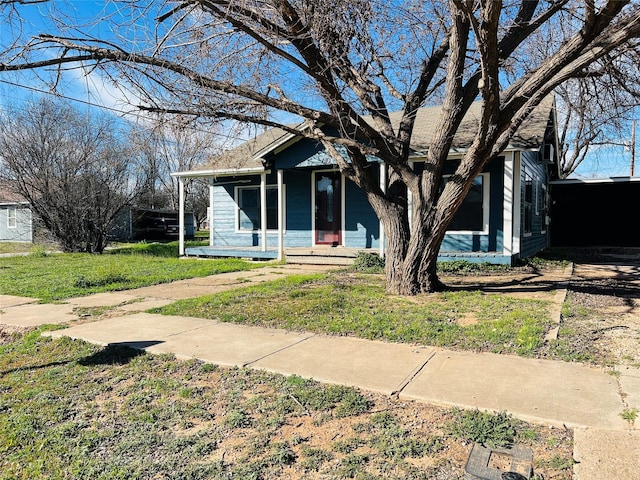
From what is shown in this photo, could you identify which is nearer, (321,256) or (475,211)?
(475,211)

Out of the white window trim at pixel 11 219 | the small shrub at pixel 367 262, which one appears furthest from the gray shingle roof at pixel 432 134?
the white window trim at pixel 11 219

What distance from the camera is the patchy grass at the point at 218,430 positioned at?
2.65 metres

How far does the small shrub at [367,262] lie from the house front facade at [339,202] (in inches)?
31.9

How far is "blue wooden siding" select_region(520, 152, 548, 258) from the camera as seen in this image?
12500 mm

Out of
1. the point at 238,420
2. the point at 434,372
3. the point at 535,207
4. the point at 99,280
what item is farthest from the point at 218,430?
the point at 535,207

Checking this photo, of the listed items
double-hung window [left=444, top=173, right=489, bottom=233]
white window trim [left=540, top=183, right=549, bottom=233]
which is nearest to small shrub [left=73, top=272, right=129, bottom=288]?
double-hung window [left=444, top=173, right=489, bottom=233]

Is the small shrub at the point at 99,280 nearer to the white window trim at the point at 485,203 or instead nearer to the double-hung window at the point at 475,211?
the double-hung window at the point at 475,211

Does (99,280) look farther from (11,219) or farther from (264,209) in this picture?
(11,219)

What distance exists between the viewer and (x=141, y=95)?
6867 millimetres

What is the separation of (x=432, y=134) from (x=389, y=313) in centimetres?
770

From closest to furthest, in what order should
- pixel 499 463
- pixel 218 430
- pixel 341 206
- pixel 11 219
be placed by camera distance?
pixel 499 463, pixel 218 430, pixel 341 206, pixel 11 219

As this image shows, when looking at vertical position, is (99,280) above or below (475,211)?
Result: below

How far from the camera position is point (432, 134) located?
1260cm

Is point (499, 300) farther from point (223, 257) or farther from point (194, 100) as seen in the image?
point (223, 257)
